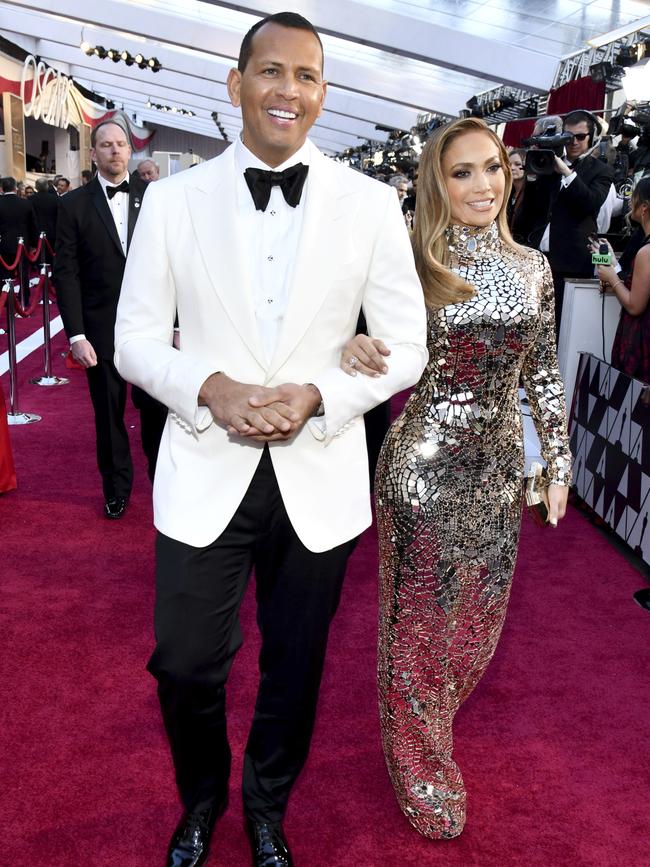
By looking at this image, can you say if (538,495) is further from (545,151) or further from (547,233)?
Result: (547,233)

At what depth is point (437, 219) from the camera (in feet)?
6.70

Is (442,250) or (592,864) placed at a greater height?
(442,250)

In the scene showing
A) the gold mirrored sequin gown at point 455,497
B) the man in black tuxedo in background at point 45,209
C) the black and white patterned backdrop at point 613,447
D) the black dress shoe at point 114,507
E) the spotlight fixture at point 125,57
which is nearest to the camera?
the gold mirrored sequin gown at point 455,497

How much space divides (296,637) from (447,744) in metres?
0.58

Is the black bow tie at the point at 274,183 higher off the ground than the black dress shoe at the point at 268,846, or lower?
higher

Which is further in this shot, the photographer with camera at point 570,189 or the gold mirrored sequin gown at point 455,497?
the photographer with camera at point 570,189

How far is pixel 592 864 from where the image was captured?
2059 millimetres

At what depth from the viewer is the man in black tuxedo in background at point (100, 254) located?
3859 millimetres

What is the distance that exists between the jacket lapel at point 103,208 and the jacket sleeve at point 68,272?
0.12 meters

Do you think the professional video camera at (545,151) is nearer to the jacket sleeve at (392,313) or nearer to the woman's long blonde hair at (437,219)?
the woman's long blonde hair at (437,219)

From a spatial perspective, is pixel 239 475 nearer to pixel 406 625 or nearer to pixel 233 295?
pixel 233 295

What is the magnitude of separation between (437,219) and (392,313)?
0.42 m

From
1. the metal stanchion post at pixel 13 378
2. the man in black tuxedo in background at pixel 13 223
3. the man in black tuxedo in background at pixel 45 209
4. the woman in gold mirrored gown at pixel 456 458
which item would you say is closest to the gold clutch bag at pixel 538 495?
the woman in gold mirrored gown at pixel 456 458

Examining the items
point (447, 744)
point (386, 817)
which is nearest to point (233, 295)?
point (447, 744)
